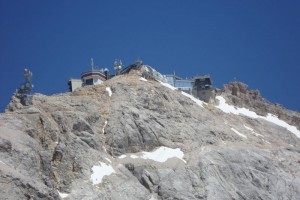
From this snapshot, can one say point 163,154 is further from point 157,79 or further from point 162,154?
point 157,79

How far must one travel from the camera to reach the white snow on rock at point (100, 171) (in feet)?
268

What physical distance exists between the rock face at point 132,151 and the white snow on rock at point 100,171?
0.48ft

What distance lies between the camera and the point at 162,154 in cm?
9356

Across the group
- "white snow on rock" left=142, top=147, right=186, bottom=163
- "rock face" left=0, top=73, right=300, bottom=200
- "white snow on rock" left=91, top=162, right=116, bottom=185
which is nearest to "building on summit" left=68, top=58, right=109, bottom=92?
"rock face" left=0, top=73, right=300, bottom=200

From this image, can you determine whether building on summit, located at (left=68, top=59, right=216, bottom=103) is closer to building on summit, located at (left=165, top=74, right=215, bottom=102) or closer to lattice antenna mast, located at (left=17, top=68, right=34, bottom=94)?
building on summit, located at (left=165, top=74, right=215, bottom=102)

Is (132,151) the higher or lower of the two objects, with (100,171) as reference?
higher

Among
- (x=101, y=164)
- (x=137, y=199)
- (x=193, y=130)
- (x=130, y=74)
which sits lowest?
(x=137, y=199)

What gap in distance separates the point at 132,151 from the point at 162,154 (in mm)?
4631

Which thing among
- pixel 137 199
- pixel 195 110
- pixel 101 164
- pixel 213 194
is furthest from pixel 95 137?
pixel 195 110

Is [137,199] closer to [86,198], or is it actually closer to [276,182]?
[86,198]

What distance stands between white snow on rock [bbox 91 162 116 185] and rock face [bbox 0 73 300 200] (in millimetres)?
145

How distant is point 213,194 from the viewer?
279 ft

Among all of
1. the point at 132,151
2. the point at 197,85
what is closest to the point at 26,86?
the point at 132,151

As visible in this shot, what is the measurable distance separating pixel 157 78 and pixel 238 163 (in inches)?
1474
